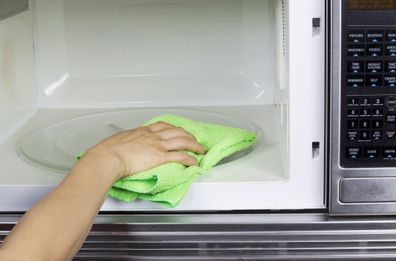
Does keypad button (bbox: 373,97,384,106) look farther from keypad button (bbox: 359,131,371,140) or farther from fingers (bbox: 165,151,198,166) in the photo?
fingers (bbox: 165,151,198,166)

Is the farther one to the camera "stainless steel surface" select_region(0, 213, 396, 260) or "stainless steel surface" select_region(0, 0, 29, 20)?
"stainless steel surface" select_region(0, 0, 29, 20)

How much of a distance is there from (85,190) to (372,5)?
A: 44 cm

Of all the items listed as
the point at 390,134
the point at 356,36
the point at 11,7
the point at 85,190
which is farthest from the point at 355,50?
the point at 11,7

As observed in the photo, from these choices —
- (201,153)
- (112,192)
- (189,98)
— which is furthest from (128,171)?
(189,98)

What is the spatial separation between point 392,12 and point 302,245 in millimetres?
336

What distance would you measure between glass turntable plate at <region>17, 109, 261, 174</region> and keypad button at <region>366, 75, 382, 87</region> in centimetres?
27

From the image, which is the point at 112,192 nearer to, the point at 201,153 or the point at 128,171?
the point at 128,171

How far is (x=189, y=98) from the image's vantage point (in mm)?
1436

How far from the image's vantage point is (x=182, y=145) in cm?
106

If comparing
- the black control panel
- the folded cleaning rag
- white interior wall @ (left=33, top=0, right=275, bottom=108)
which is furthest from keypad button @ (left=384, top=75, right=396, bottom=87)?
white interior wall @ (left=33, top=0, right=275, bottom=108)

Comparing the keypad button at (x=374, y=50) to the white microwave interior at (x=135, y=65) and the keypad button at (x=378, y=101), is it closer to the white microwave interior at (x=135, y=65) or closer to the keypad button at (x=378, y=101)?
the keypad button at (x=378, y=101)

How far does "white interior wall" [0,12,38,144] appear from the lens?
1.27 meters

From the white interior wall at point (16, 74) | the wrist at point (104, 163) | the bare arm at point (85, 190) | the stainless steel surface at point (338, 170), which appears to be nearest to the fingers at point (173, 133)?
the bare arm at point (85, 190)

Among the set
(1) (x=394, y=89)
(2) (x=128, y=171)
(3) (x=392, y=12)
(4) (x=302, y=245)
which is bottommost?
(4) (x=302, y=245)
